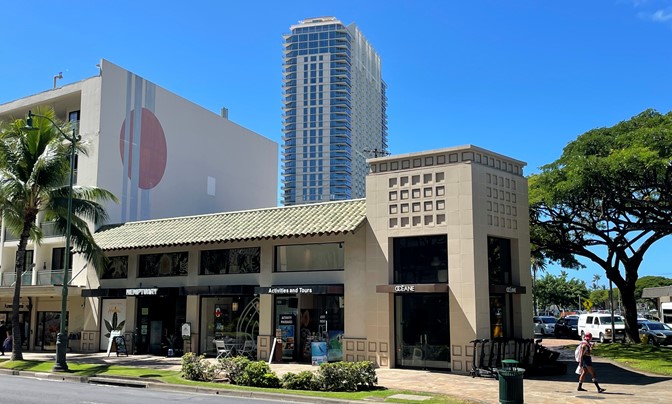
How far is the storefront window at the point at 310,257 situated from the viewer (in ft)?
78.6

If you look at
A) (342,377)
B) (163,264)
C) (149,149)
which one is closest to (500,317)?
(342,377)

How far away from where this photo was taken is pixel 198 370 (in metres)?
18.9

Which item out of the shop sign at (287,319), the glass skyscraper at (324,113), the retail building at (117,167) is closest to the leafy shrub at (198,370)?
the shop sign at (287,319)

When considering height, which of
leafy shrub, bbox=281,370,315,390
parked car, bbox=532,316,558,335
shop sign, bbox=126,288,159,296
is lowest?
parked car, bbox=532,316,558,335

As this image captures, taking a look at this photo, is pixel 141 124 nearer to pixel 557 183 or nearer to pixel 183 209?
pixel 183 209

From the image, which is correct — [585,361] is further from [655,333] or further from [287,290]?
[655,333]

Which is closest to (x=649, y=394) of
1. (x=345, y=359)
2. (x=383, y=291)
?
(x=383, y=291)

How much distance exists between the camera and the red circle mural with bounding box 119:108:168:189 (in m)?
33.9

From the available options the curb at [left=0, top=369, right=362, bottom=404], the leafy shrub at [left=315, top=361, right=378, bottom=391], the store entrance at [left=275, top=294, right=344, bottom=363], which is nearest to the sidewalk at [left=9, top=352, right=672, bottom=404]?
the store entrance at [left=275, top=294, right=344, bottom=363]

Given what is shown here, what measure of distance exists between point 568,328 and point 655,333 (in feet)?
28.3

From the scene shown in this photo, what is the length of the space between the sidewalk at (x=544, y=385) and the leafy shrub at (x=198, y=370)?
2.66 metres

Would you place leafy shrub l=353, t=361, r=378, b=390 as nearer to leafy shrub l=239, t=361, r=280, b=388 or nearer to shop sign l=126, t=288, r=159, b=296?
leafy shrub l=239, t=361, r=280, b=388

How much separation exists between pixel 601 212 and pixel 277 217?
48.3 ft

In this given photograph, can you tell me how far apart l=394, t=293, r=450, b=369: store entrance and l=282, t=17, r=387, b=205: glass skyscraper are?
11338 centimetres
